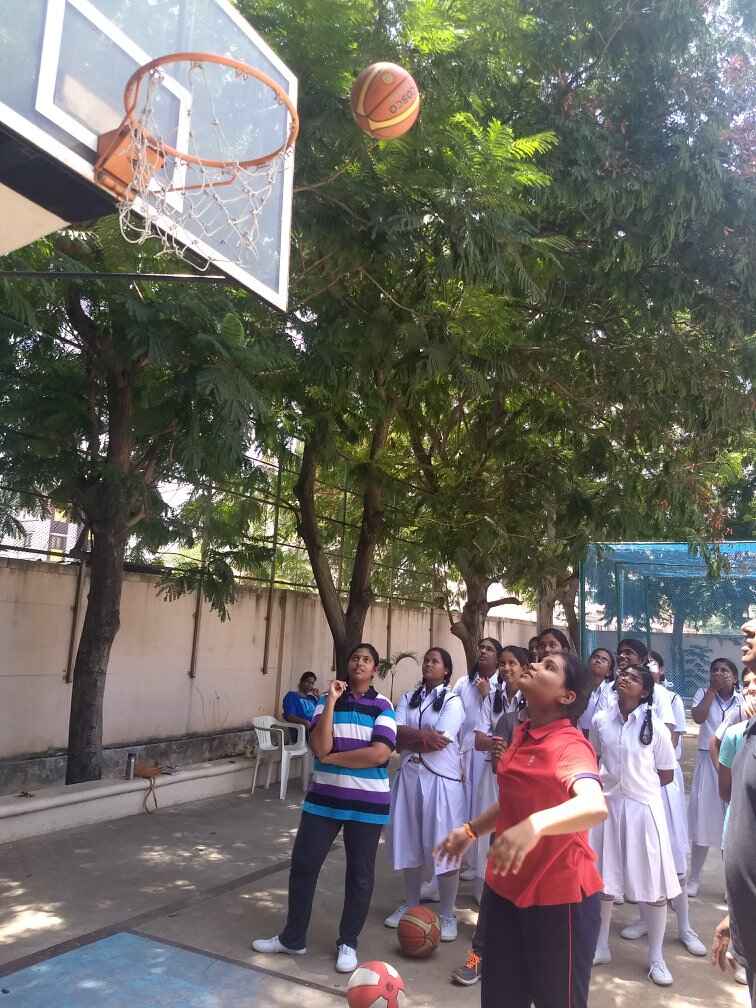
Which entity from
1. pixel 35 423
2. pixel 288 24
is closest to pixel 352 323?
pixel 288 24

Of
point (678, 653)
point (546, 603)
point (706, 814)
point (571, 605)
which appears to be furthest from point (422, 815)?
point (571, 605)

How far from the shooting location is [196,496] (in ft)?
33.1

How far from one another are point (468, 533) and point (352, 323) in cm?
341

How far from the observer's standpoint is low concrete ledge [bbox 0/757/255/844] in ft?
22.8

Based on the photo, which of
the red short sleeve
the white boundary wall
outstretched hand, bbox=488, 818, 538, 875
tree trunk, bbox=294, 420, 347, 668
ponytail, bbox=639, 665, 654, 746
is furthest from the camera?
tree trunk, bbox=294, 420, 347, 668

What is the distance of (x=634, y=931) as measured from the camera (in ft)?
18.2

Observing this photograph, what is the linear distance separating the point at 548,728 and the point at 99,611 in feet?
19.5

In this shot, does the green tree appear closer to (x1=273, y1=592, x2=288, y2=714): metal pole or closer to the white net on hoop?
the white net on hoop

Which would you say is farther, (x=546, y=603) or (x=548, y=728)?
(x=546, y=603)

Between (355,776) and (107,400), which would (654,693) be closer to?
(355,776)

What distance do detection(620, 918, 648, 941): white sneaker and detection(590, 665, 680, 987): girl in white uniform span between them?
16.6 inches

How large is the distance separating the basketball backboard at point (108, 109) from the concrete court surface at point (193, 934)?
353 cm

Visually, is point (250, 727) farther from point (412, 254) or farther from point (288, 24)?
point (288, 24)

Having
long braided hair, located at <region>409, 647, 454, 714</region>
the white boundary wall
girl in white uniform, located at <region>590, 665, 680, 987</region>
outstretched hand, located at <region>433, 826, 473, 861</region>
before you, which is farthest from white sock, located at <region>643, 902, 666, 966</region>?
the white boundary wall
